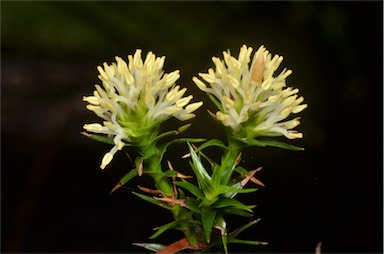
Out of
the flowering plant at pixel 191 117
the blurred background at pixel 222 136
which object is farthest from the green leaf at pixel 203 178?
the blurred background at pixel 222 136

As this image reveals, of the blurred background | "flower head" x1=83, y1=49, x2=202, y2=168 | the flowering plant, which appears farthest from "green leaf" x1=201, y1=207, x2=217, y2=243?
the blurred background

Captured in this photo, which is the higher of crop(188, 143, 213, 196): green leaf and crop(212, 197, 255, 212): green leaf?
crop(188, 143, 213, 196): green leaf

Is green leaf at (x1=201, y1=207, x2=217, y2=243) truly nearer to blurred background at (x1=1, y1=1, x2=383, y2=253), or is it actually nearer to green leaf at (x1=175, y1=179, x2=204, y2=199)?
green leaf at (x1=175, y1=179, x2=204, y2=199)

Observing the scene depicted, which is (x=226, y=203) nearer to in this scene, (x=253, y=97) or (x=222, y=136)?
(x=253, y=97)

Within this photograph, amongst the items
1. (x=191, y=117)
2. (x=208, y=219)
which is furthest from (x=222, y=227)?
(x=191, y=117)

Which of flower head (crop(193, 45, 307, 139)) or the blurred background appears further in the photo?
the blurred background

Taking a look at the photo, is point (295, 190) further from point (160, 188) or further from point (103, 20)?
point (160, 188)

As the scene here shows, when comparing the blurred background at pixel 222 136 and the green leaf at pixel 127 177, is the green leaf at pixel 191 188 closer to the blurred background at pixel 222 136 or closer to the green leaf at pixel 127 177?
the green leaf at pixel 127 177

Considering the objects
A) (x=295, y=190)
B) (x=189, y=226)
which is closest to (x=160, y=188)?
(x=189, y=226)
